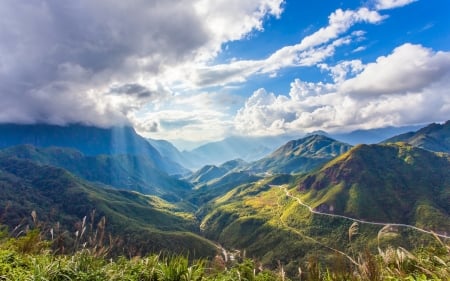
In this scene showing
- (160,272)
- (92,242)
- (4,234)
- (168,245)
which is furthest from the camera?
(168,245)

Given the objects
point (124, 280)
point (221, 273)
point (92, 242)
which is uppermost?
point (92, 242)

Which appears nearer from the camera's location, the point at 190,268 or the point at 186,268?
the point at 190,268

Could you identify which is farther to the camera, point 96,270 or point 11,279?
point 96,270

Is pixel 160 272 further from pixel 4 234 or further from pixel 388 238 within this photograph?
pixel 388 238

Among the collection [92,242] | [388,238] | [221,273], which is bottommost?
[388,238]

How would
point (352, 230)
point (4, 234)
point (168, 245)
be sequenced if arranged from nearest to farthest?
1. point (352, 230)
2. point (4, 234)
3. point (168, 245)

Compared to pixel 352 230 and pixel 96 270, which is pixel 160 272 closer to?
pixel 96 270

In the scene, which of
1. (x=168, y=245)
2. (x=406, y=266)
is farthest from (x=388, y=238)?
(x=406, y=266)

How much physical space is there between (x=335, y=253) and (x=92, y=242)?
7.43 meters

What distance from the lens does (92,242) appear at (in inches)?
398

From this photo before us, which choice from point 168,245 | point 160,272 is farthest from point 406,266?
point 168,245

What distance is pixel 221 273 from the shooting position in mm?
10359

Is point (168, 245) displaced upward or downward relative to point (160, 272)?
downward

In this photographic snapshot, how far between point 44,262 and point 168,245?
638ft
